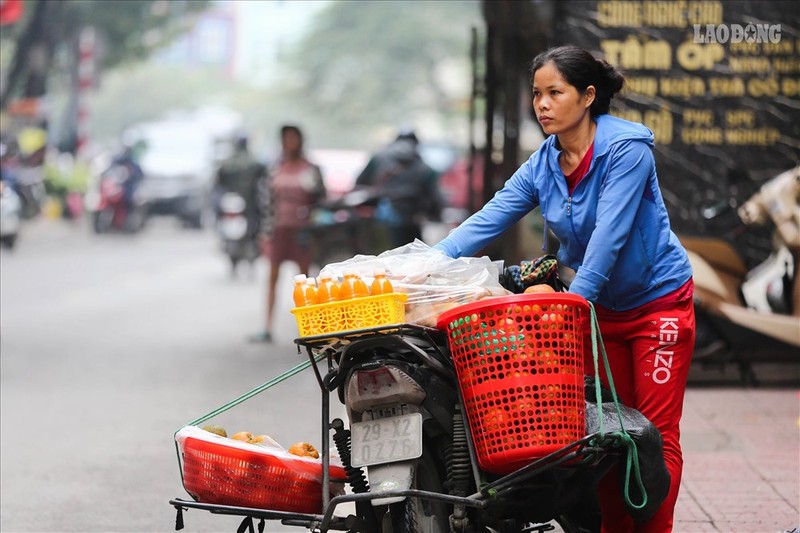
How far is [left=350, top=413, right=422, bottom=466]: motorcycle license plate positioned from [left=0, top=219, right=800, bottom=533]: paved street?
1847mm

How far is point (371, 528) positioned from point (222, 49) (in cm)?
8244

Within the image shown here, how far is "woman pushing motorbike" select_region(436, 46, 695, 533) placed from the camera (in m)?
4.27

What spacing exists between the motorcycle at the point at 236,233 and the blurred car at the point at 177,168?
11504 mm

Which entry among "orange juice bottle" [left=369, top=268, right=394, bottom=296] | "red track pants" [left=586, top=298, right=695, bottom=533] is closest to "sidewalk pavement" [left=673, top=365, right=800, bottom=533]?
"red track pants" [left=586, top=298, right=695, bottom=533]

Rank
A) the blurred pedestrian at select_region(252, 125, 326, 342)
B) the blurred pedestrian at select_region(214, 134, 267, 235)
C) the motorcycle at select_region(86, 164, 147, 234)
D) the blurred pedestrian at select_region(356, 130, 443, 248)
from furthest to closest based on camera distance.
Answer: the motorcycle at select_region(86, 164, 147, 234), the blurred pedestrian at select_region(214, 134, 267, 235), the blurred pedestrian at select_region(356, 130, 443, 248), the blurred pedestrian at select_region(252, 125, 326, 342)

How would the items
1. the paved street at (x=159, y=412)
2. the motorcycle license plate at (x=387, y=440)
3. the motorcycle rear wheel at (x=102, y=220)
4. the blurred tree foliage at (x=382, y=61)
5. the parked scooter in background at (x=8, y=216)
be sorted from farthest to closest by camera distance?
the blurred tree foliage at (x=382, y=61), the motorcycle rear wheel at (x=102, y=220), the parked scooter in background at (x=8, y=216), the paved street at (x=159, y=412), the motorcycle license plate at (x=387, y=440)

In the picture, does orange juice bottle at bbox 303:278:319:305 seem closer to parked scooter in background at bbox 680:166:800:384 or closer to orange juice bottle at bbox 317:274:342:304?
orange juice bottle at bbox 317:274:342:304

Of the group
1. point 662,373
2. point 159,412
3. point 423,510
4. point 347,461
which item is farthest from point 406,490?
point 159,412

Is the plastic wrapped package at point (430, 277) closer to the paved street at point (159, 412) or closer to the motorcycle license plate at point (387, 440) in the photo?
the motorcycle license plate at point (387, 440)

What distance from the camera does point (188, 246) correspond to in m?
28.2

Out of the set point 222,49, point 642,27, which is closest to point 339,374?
point 642,27

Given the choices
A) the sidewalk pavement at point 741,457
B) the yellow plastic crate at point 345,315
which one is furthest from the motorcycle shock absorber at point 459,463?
the sidewalk pavement at point 741,457

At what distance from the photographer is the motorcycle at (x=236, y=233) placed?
1997 centimetres

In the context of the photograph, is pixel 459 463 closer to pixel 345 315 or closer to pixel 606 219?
pixel 345 315
